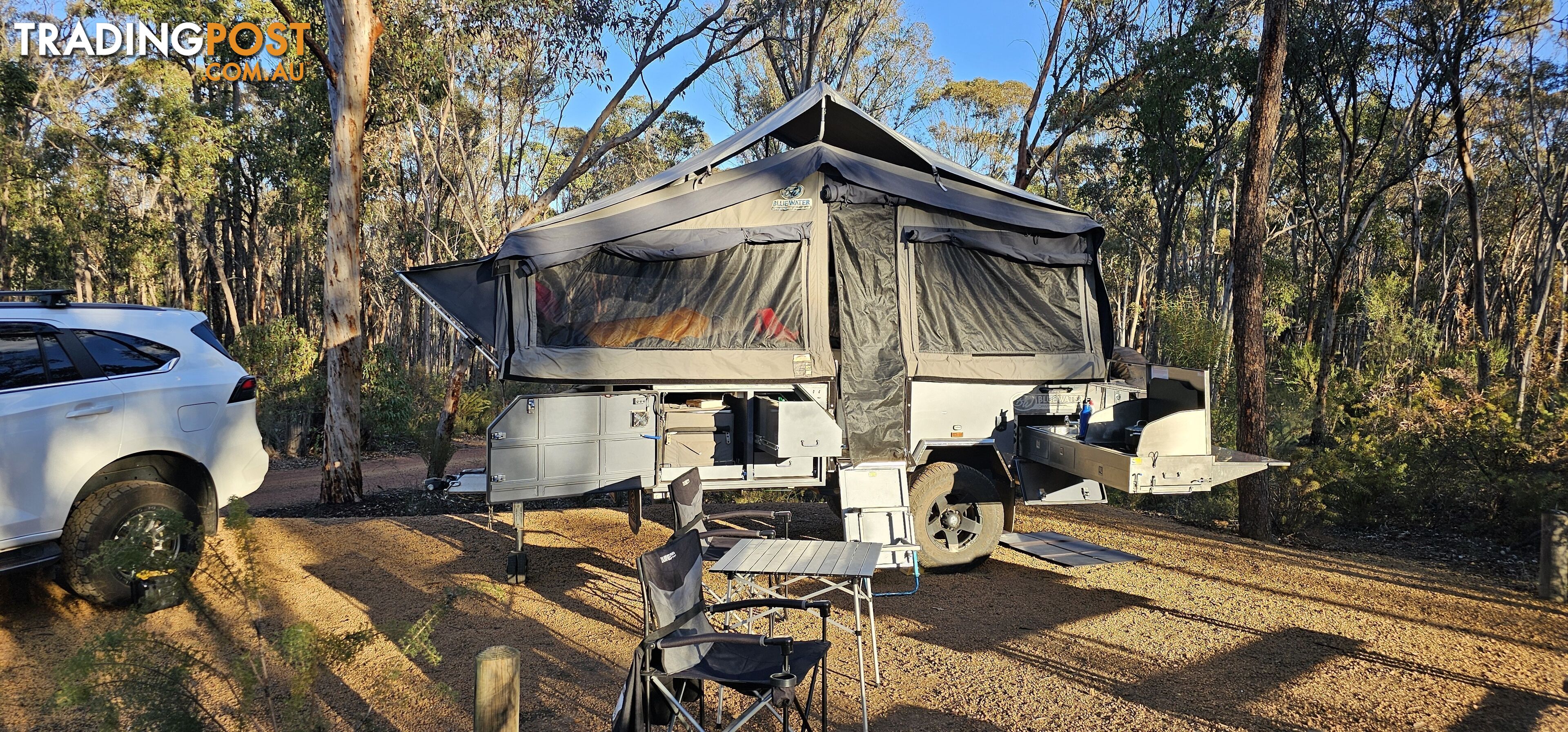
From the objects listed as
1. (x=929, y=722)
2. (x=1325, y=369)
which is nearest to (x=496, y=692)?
(x=929, y=722)

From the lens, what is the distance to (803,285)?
6379 mm

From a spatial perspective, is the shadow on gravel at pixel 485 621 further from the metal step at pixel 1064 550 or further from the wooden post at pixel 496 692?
the metal step at pixel 1064 550

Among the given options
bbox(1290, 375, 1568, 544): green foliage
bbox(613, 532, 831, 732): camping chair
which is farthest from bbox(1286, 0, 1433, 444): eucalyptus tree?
bbox(613, 532, 831, 732): camping chair

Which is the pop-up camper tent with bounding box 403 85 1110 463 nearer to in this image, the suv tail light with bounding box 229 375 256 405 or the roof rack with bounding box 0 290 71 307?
the suv tail light with bounding box 229 375 256 405

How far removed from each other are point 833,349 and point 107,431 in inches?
181

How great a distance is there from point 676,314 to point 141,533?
3503mm

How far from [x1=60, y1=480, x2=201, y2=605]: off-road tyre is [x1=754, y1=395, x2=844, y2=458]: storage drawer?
11.0 feet

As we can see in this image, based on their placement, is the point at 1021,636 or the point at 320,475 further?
the point at 320,475

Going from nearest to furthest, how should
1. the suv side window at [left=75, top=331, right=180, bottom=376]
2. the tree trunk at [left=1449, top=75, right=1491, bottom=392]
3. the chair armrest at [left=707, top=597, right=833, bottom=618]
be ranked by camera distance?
the chair armrest at [left=707, top=597, right=833, bottom=618] → the suv side window at [left=75, top=331, right=180, bottom=376] → the tree trunk at [left=1449, top=75, right=1491, bottom=392]

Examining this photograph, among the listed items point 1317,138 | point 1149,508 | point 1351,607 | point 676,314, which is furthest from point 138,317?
point 1317,138

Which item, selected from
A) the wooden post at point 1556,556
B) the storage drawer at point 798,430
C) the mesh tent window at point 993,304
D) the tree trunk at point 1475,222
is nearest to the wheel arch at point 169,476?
the storage drawer at point 798,430

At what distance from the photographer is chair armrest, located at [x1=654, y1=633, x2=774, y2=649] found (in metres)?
3.13

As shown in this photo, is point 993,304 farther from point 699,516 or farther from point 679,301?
point 699,516

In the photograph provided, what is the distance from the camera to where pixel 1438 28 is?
13.7m
